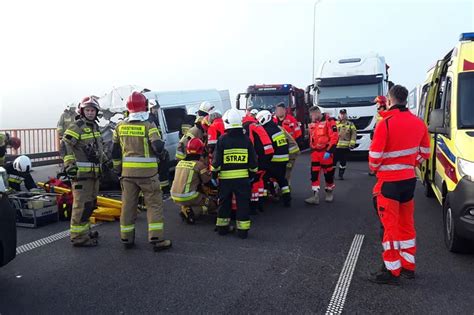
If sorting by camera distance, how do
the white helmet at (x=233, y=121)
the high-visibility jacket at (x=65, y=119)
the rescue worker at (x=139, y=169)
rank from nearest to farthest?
the rescue worker at (x=139, y=169) < the white helmet at (x=233, y=121) < the high-visibility jacket at (x=65, y=119)

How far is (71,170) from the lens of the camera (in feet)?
18.5

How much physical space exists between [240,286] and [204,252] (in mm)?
1191

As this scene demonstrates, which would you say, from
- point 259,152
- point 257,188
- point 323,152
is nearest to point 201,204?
point 257,188

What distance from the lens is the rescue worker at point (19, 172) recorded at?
24.5ft

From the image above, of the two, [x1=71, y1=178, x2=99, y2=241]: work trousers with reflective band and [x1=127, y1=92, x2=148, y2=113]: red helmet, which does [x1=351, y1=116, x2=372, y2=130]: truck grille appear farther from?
[x1=71, y1=178, x2=99, y2=241]: work trousers with reflective band

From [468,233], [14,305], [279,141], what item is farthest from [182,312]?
[279,141]

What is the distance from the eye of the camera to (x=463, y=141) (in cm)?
486

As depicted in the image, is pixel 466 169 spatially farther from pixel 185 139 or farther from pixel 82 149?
pixel 82 149

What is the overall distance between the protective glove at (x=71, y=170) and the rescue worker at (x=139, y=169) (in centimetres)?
63

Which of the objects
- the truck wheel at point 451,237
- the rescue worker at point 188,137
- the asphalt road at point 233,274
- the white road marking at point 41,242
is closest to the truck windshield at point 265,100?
the rescue worker at point 188,137

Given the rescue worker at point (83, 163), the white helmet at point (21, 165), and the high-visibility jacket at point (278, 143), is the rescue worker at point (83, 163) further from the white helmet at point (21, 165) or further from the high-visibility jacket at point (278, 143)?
the high-visibility jacket at point (278, 143)

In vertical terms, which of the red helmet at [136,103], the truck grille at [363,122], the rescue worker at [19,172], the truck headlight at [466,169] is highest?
the red helmet at [136,103]

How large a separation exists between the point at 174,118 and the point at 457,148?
7683 mm

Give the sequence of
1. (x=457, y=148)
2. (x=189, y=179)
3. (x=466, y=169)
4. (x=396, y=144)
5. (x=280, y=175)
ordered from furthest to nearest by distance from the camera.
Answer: (x=280, y=175)
(x=189, y=179)
(x=457, y=148)
(x=466, y=169)
(x=396, y=144)
